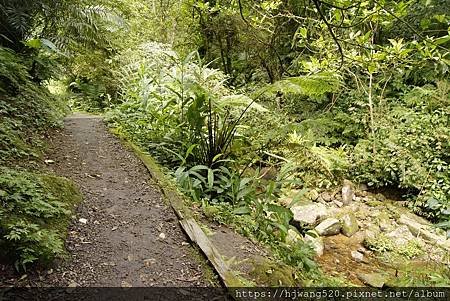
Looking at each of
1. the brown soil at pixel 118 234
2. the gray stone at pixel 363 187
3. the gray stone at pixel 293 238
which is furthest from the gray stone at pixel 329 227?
the brown soil at pixel 118 234

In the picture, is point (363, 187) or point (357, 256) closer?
point (357, 256)

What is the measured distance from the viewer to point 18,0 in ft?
16.1

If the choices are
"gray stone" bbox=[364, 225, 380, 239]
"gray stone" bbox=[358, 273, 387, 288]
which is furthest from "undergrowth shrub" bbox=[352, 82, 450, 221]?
"gray stone" bbox=[358, 273, 387, 288]

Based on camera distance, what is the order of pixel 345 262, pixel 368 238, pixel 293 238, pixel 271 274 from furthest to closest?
pixel 368 238 → pixel 345 262 → pixel 293 238 → pixel 271 274

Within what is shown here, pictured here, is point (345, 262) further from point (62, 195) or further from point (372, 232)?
point (62, 195)

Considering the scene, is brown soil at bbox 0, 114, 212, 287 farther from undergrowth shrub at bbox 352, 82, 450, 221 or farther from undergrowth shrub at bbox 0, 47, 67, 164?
undergrowth shrub at bbox 352, 82, 450, 221

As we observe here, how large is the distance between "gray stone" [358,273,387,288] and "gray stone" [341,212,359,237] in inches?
45.9

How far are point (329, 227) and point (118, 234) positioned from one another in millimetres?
3666

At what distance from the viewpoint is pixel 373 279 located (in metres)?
4.05

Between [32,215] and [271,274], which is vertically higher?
[32,215]

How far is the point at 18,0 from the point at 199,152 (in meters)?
3.49

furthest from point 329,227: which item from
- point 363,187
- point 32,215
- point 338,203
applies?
point 32,215

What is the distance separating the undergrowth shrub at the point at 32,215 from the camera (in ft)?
6.02

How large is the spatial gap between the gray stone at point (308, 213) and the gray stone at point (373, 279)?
1293 mm
